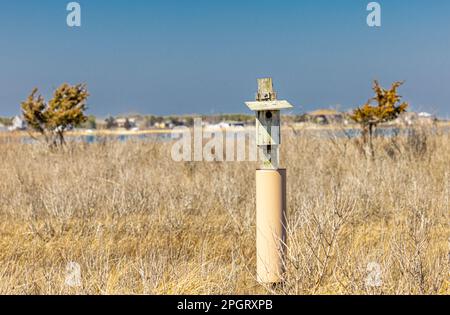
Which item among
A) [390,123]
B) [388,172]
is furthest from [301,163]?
[390,123]

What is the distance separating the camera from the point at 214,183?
337 inches

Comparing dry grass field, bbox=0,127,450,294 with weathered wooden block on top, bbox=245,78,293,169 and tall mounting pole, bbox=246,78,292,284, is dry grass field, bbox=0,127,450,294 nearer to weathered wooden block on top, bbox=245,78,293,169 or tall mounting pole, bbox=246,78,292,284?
tall mounting pole, bbox=246,78,292,284

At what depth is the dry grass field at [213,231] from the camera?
4.15 m

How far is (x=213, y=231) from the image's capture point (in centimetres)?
666

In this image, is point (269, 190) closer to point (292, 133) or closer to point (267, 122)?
point (267, 122)

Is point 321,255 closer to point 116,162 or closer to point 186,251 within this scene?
point 186,251

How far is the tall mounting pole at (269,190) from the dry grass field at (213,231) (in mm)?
131

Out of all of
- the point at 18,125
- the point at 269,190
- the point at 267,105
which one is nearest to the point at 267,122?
the point at 267,105

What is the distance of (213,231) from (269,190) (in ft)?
8.12

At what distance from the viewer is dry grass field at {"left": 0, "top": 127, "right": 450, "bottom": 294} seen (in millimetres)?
4152

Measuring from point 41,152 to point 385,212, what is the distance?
32.5ft

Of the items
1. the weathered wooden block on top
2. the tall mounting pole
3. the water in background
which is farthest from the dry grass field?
the water in background

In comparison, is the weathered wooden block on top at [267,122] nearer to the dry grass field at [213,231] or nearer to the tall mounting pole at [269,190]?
the tall mounting pole at [269,190]

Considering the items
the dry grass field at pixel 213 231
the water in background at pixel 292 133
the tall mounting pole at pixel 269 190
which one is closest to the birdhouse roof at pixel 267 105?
the tall mounting pole at pixel 269 190
